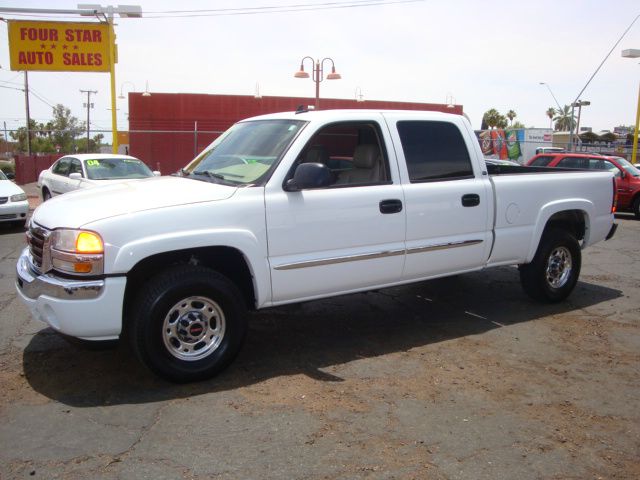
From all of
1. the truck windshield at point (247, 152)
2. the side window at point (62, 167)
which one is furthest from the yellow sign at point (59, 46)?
the truck windshield at point (247, 152)

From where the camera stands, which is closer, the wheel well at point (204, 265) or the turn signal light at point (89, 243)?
the turn signal light at point (89, 243)

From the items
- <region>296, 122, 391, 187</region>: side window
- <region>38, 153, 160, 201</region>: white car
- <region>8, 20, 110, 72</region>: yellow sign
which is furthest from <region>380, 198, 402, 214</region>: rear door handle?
<region>8, 20, 110, 72</region>: yellow sign

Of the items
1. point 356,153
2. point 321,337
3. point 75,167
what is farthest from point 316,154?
point 75,167

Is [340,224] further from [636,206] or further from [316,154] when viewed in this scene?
[636,206]

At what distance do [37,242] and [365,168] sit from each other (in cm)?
265

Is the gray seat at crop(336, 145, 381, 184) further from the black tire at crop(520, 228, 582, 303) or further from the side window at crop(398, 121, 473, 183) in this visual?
the black tire at crop(520, 228, 582, 303)

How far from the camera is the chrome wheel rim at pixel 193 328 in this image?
3902 mm

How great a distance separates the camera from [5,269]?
25.2 ft

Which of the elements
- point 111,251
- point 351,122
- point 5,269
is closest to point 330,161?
point 351,122

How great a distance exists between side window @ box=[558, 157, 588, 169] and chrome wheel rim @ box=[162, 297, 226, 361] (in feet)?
43.7

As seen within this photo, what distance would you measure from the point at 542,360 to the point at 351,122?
2520mm

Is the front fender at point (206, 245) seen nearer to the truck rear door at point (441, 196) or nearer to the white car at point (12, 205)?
the truck rear door at point (441, 196)

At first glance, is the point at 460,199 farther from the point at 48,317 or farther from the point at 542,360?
the point at 48,317

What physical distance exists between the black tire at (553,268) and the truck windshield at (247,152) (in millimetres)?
3050
